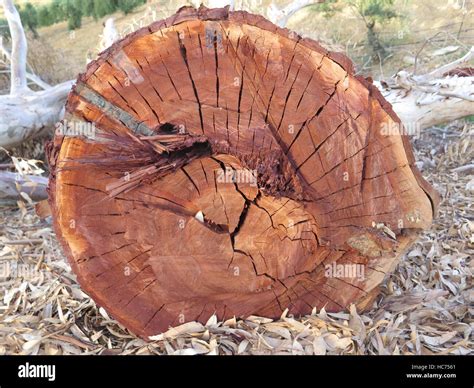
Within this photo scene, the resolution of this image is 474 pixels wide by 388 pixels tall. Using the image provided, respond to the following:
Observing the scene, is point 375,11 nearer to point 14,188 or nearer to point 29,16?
point 29,16

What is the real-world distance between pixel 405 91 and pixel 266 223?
230 centimetres

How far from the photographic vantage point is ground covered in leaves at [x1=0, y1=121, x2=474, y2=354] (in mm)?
2129

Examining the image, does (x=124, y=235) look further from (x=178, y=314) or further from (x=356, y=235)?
(x=356, y=235)

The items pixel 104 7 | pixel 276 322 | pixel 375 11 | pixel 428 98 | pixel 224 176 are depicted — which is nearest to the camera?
pixel 224 176

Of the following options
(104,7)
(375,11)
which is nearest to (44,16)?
(104,7)

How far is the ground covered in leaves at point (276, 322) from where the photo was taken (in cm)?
213

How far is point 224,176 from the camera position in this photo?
2070 mm

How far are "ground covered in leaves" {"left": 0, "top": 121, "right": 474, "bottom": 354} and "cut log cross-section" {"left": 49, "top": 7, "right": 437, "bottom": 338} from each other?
0.37ft

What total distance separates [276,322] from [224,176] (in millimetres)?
631

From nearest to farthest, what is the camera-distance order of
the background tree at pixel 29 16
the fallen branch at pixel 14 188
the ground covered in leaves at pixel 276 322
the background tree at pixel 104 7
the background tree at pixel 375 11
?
the ground covered in leaves at pixel 276 322 → the fallen branch at pixel 14 188 → the background tree at pixel 104 7 → the background tree at pixel 29 16 → the background tree at pixel 375 11

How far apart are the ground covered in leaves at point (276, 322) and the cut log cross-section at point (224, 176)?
114 mm

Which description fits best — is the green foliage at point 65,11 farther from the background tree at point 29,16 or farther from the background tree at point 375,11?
the background tree at point 375,11

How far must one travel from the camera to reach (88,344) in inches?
87.2

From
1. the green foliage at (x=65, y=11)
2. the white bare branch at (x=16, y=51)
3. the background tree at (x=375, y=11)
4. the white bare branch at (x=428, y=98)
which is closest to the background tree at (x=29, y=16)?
the green foliage at (x=65, y=11)
